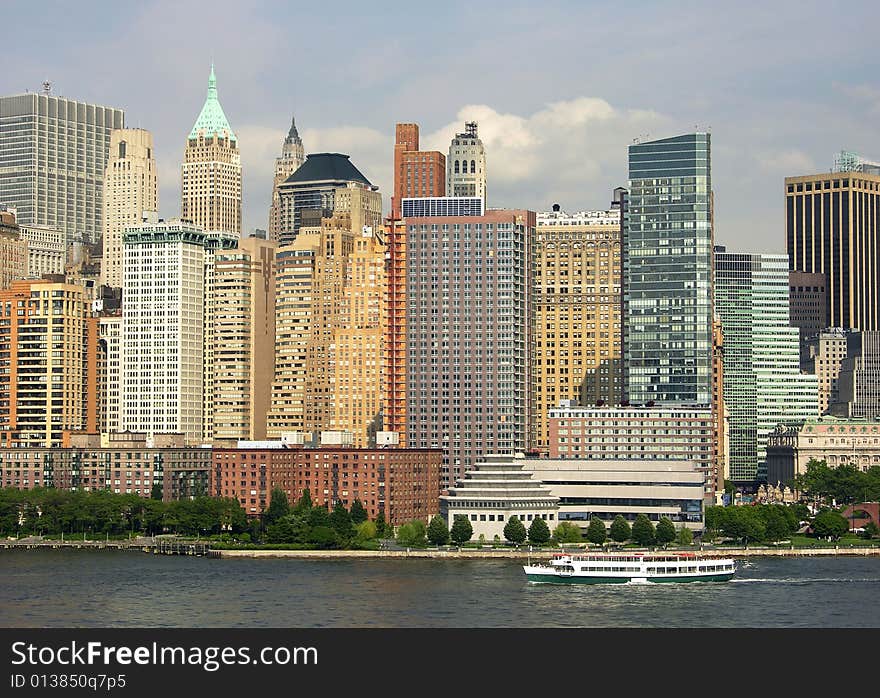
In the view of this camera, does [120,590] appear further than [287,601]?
Yes
